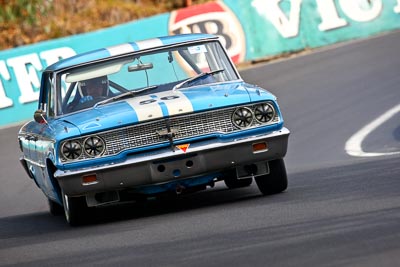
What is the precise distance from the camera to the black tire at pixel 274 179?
9.61 m

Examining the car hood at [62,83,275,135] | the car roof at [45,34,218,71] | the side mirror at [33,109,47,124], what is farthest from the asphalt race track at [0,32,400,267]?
the car roof at [45,34,218,71]

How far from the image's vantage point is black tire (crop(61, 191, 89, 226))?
938 centimetres

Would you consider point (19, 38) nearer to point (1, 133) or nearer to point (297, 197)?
point (1, 133)

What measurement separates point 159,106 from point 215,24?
1331 centimetres

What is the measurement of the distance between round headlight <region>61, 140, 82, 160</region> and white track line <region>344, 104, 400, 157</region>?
467cm

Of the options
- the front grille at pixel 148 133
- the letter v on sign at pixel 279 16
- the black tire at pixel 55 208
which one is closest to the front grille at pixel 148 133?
the front grille at pixel 148 133

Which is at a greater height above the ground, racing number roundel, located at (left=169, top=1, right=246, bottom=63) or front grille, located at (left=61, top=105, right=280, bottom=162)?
front grille, located at (left=61, top=105, right=280, bottom=162)

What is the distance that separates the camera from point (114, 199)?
9.32 m

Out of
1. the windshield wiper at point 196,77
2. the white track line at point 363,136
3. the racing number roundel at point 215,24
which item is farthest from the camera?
the racing number roundel at point 215,24

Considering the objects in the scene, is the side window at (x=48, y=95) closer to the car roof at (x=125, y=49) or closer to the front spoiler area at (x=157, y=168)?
the car roof at (x=125, y=49)

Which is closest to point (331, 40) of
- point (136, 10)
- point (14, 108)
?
point (14, 108)

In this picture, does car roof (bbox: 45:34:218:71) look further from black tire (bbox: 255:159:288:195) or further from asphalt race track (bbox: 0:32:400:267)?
black tire (bbox: 255:159:288:195)

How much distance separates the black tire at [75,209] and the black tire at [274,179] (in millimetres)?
1413

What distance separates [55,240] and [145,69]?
6.44 ft
